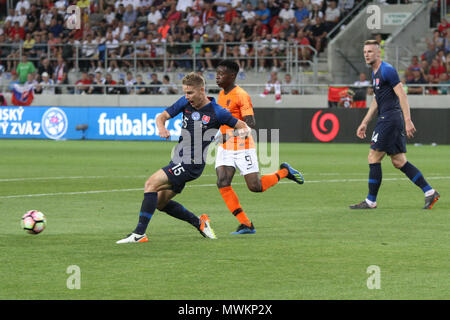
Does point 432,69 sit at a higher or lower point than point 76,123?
higher

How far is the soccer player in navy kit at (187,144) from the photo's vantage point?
9.16 metres

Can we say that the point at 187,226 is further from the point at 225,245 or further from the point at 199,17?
the point at 199,17

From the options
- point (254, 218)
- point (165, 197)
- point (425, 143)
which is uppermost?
point (165, 197)

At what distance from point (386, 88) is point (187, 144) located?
4.08 m

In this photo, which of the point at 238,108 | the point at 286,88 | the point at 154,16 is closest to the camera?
the point at 238,108

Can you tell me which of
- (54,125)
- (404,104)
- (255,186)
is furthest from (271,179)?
(54,125)

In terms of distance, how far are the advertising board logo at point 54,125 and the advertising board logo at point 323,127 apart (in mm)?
8901

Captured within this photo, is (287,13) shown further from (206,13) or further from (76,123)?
(76,123)

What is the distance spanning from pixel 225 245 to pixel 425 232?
2.39m

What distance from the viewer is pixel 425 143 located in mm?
28578

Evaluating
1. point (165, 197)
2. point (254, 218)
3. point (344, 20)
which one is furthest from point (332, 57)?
point (165, 197)

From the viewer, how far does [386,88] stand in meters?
12.4

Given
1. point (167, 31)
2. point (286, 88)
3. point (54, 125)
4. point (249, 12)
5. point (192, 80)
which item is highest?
point (192, 80)

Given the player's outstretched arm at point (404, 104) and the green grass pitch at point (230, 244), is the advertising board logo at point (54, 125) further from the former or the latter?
the player's outstretched arm at point (404, 104)
